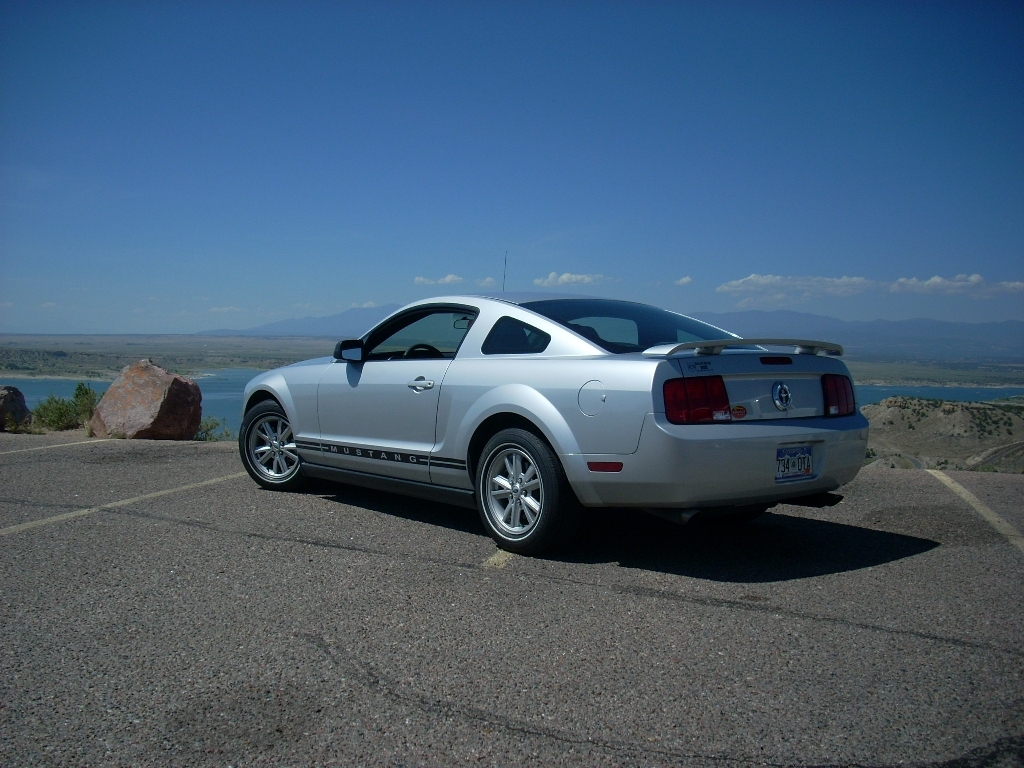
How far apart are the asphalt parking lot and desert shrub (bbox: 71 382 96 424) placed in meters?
7.05

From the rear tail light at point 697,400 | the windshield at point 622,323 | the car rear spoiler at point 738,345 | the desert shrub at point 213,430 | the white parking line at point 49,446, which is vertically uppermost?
the windshield at point 622,323

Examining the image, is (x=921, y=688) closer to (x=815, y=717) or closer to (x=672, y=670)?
(x=815, y=717)

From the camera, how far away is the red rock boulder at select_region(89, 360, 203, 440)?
10.8 m

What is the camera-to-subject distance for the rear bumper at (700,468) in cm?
423

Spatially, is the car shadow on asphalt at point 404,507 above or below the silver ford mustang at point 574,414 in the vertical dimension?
below

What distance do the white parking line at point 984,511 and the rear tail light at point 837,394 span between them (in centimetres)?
136

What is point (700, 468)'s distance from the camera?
423 cm

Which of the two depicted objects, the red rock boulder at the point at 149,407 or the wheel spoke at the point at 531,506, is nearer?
the wheel spoke at the point at 531,506

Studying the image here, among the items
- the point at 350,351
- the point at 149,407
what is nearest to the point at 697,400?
the point at 350,351

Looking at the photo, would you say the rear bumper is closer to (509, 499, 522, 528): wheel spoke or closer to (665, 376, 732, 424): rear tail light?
(665, 376, 732, 424): rear tail light

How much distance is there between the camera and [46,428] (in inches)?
486

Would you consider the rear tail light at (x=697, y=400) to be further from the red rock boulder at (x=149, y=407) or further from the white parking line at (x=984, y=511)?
the red rock boulder at (x=149, y=407)

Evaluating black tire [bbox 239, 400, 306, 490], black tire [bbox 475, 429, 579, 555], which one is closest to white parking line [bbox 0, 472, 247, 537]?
black tire [bbox 239, 400, 306, 490]

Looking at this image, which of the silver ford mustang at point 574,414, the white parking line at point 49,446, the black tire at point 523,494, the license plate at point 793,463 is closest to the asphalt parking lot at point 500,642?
the black tire at point 523,494
